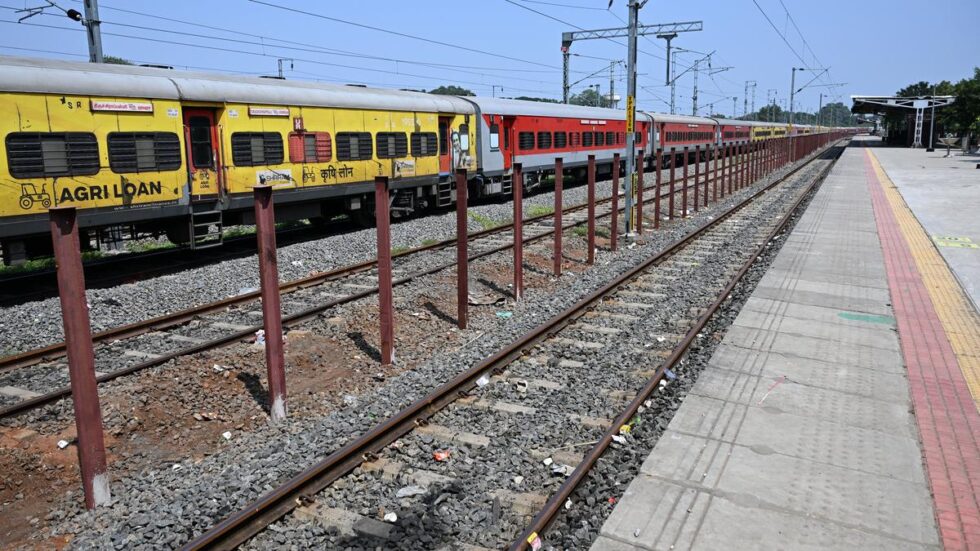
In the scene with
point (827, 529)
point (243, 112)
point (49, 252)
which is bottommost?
point (827, 529)

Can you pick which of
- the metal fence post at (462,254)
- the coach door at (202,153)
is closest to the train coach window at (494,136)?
the coach door at (202,153)

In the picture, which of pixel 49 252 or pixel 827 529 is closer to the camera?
pixel 827 529

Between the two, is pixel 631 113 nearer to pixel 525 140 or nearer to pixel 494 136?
pixel 494 136

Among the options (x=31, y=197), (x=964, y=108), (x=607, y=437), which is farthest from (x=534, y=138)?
(x=964, y=108)

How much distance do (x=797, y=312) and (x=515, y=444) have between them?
5662mm

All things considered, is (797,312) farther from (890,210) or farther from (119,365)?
(890,210)

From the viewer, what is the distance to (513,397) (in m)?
6.61

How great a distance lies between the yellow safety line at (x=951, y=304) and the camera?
7.58m

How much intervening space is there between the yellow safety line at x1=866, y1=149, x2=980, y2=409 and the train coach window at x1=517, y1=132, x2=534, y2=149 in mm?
11402

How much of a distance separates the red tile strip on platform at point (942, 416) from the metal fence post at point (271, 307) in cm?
496

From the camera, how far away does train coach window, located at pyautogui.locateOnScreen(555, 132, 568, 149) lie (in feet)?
86.2

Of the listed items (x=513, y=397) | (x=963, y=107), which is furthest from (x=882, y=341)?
(x=963, y=107)

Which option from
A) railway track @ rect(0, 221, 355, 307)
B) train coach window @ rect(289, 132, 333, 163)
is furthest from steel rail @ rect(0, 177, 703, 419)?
train coach window @ rect(289, 132, 333, 163)

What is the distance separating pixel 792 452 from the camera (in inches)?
213
